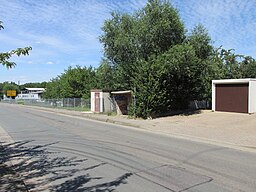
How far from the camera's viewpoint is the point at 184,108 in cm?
3147

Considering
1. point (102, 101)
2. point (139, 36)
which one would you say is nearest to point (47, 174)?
point (139, 36)

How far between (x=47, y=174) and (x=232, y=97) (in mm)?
20933

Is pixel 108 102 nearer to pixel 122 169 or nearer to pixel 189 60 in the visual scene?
pixel 189 60

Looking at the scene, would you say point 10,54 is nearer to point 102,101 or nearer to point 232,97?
point 232,97

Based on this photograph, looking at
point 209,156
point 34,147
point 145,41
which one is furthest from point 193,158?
point 145,41

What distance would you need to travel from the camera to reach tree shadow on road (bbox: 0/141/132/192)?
6.71 meters

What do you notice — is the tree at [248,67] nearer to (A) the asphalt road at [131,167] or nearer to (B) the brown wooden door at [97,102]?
(B) the brown wooden door at [97,102]

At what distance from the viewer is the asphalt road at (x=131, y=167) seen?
6750mm

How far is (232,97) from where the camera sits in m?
26.1

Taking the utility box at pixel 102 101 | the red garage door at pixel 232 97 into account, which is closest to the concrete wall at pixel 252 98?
the red garage door at pixel 232 97

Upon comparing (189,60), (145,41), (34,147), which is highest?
(145,41)

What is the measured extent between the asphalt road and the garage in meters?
13.6

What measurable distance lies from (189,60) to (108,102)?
11428mm

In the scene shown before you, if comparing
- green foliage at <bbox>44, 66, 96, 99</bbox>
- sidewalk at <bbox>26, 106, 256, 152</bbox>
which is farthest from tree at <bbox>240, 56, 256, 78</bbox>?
sidewalk at <bbox>26, 106, 256, 152</bbox>
